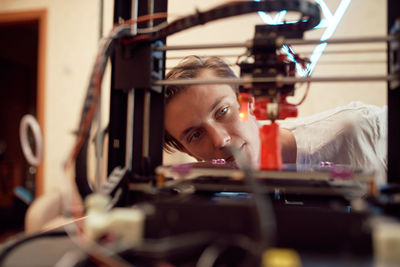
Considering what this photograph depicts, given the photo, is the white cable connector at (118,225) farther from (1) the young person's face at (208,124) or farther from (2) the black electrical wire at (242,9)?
(1) the young person's face at (208,124)

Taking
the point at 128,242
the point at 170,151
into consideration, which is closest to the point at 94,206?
the point at 128,242

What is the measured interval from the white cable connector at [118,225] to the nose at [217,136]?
76 cm

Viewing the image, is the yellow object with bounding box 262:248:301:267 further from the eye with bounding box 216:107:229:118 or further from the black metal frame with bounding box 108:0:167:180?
the eye with bounding box 216:107:229:118

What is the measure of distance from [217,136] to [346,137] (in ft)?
1.85

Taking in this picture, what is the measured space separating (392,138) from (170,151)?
2.81ft

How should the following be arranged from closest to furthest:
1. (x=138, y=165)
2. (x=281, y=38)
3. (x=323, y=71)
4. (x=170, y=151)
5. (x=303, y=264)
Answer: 1. (x=303, y=264)
2. (x=281, y=38)
3. (x=138, y=165)
4. (x=170, y=151)
5. (x=323, y=71)

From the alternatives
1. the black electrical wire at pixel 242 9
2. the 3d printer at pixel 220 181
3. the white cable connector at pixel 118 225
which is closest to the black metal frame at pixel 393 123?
the 3d printer at pixel 220 181

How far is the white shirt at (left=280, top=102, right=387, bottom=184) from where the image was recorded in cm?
119

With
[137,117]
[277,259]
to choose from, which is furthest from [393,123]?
[137,117]

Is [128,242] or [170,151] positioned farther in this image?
[170,151]

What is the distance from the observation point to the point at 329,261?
1.33ft

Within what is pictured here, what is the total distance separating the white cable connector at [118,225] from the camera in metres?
0.42

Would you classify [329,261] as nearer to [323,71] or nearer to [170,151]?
[170,151]

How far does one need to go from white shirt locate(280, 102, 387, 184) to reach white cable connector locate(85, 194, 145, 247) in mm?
878
